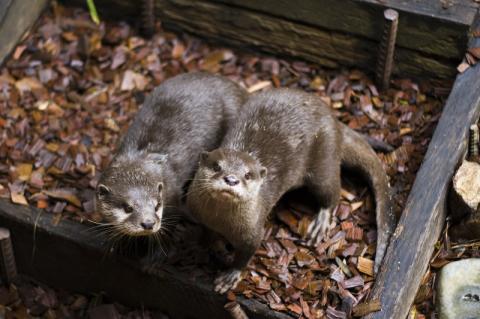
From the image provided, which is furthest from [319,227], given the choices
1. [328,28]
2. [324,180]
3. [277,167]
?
[328,28]

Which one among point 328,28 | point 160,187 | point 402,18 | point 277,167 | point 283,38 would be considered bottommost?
point 160,187

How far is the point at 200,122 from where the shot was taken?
4.09 meters

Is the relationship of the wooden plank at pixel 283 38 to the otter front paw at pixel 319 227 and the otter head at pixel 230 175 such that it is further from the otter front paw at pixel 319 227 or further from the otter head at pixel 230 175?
the otter head at pixel 230 175

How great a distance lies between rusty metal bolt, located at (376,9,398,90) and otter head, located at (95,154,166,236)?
139 centimetres

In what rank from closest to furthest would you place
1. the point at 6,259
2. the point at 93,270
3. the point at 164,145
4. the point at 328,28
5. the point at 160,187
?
the point at 160,187, the point at 164,145, the point at 93,270, the point at 6,259, the point at 328,28

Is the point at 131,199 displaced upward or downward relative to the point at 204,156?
downward

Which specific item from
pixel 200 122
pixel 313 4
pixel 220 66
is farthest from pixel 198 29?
pixel 200 122

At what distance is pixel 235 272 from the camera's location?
3.88 m

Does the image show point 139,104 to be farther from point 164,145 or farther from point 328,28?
point 328,28

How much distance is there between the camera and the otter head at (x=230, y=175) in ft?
11.6

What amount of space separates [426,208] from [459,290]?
1.22ft

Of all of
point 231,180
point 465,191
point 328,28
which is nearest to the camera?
point 231,180

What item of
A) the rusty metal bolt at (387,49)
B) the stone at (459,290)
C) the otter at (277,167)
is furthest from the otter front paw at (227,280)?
the rusty metal bolt at (387,49)

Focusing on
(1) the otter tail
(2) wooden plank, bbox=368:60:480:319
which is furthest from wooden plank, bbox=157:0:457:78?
(1) the otter tail
